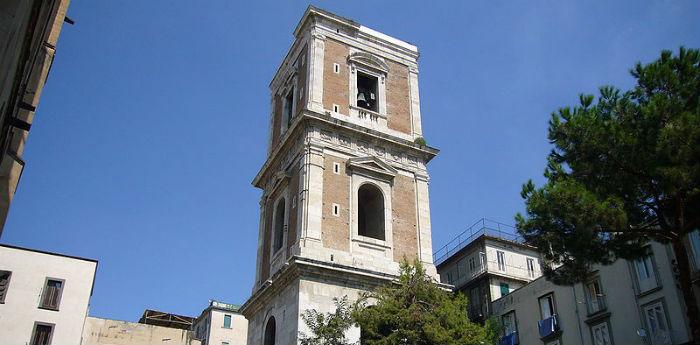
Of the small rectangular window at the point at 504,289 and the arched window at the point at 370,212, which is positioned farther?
the small rectangular window at the point at 504,289

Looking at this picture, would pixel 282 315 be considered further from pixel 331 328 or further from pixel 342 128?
pixel 342 128

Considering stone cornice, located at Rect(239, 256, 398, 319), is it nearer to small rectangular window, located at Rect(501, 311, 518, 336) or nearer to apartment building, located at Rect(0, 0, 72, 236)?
small rectangular window, located at Rect(501, 311, 518, 336)

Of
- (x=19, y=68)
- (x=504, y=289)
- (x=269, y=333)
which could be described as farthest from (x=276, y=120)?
(x=19, y=68)

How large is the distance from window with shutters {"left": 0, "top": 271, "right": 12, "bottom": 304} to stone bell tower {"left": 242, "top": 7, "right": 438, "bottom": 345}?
50.2 ft

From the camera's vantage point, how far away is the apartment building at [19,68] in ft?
30.0

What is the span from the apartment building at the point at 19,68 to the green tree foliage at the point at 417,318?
11.1 m

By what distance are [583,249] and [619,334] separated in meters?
12.5

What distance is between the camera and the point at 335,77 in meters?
32.1

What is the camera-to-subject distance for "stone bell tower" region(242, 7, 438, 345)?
26.3 metres

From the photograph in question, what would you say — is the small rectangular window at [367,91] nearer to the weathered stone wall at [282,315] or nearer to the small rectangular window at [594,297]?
the weathered stone wall at [282,315]

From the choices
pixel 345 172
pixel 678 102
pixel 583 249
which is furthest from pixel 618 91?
pixel 345 172

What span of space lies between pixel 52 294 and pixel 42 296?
58 centimetres

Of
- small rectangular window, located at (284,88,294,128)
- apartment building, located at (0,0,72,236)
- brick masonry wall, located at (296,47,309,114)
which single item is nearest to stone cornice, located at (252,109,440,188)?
brick masonry wall, located at (296,47,309,114)

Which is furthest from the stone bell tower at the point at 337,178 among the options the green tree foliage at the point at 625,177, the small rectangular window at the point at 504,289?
the small rectangular window at the point at 504,289
